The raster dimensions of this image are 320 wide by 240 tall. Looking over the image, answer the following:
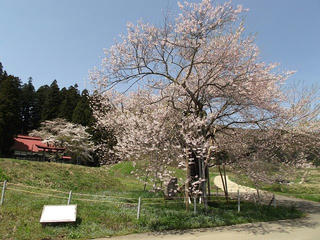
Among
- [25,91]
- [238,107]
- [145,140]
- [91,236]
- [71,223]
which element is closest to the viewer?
[91,236]

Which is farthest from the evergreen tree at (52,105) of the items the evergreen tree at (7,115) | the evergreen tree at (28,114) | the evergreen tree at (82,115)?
the evergreen tree at (7,115)

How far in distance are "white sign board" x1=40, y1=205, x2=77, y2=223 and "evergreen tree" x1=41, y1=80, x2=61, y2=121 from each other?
34.7 meters

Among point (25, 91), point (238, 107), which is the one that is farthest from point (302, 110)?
point (25, 91)

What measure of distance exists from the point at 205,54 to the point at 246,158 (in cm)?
544

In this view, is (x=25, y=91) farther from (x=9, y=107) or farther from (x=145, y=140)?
(x=145, y=140)

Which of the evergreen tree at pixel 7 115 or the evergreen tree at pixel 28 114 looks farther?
the evergreen tree at pixel 28 114

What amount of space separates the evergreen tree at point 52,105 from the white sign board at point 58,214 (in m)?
34.7

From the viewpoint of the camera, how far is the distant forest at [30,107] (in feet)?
86.1

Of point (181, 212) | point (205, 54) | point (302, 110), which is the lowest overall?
point (181, 212)

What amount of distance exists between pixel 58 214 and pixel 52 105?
37.2 meters

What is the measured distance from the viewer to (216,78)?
961 centimetres

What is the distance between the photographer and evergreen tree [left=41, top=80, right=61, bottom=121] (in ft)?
126

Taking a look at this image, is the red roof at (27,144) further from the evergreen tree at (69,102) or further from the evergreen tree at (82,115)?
the evergreen tree at (82,115)

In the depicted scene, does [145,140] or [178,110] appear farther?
[178,110]
